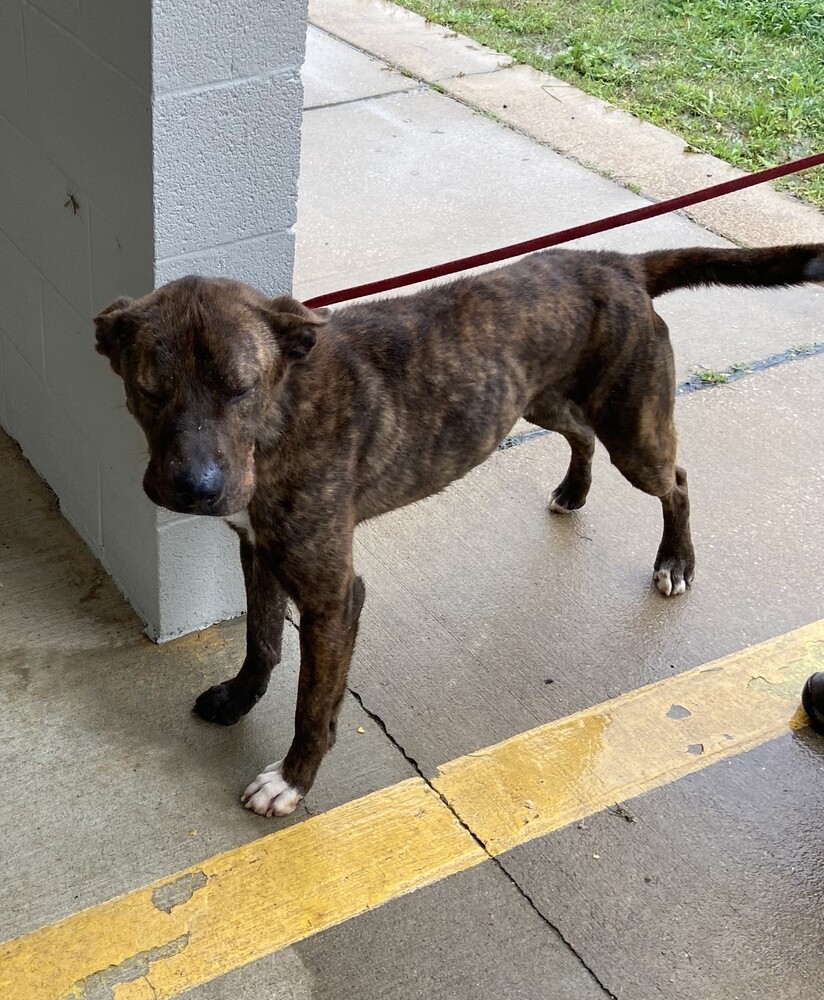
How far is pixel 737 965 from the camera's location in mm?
2893

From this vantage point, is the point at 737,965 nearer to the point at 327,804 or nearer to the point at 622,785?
the point at 622,785

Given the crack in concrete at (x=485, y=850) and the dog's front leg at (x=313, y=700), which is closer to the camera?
the crack in concrete at (x=485, y=850)

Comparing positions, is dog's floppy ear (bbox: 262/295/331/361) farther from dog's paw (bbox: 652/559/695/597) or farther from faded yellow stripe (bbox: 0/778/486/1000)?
dog's paw (bbox: 652/559/695/597)

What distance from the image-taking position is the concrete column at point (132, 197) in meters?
2.90

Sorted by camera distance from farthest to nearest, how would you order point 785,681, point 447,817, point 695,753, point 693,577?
point 693,577
point 785,681
point 695,753
point 447,817

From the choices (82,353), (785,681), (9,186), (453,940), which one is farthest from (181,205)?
(785,681)

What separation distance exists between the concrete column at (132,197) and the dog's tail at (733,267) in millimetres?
1121

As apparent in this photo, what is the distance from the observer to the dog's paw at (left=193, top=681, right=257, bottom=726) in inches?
135

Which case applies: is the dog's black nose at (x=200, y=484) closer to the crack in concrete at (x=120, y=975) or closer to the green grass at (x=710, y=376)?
the crack in concrete at (x=120, y=975)

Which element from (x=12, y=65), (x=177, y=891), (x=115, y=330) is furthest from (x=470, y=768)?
(x=12, y=65)

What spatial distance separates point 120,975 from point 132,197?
1.90 metres

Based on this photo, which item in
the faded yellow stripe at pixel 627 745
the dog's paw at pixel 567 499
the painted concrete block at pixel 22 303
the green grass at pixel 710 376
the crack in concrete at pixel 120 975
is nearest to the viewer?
Result: the crack in concrete at pixel 120 975

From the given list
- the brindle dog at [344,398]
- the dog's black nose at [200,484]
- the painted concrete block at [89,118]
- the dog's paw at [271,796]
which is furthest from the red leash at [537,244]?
the dog's paw at [271,796]

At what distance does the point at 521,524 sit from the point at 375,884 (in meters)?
1.66
